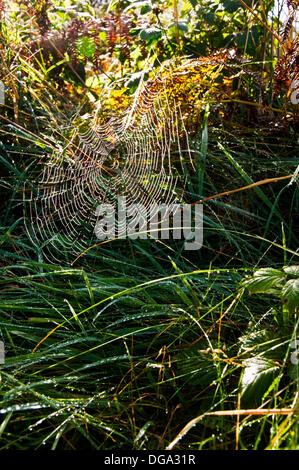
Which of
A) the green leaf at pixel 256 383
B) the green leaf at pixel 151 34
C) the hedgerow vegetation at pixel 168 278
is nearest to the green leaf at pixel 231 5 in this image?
the hedgerow vegetation at pixel 168 278

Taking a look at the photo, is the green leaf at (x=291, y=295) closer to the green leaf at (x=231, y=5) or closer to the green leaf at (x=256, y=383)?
the green leaf at (x=256, y=383)

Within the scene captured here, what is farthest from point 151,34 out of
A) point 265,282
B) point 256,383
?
point 256,383

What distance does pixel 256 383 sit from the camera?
1182 mm

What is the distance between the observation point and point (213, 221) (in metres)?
2.14

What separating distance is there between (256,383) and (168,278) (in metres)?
0.50

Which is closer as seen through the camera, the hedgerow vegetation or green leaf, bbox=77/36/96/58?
the hedgerow vegetation

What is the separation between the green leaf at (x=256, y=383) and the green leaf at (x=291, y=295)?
0.15m

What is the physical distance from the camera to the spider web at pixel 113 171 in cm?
230

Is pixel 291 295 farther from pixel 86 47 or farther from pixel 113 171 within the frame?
pixel 86 47

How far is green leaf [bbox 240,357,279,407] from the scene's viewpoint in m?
1.18

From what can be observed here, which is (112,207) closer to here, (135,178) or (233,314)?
(135,178)

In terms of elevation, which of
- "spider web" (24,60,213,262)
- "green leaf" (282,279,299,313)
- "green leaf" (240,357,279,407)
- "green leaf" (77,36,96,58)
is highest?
"green leaf" (77,36,96,58)

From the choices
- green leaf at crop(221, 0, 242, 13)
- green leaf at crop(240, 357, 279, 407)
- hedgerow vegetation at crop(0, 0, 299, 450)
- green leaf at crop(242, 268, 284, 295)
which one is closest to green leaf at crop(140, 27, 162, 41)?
hedgerow vegetation at crop(0, 0, 299, 450)

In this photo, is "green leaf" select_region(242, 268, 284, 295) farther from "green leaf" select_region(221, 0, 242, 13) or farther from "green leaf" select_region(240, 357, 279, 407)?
"green leaf" select_region(221, 0, 242, 13)
